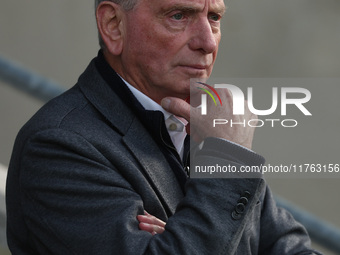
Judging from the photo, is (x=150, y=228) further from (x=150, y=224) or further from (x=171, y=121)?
(x=171, y=121)

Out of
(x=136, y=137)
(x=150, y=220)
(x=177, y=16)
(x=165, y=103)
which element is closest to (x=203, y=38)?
(x=177, y=16)

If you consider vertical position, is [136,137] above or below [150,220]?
above

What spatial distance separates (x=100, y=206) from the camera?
1794 mm

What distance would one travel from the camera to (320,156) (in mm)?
2736

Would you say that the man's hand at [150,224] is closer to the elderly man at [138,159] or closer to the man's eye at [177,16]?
the elderly man at [138,159]

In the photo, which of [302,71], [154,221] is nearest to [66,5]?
[302,71]

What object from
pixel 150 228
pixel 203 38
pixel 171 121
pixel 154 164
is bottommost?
pixel 150 228

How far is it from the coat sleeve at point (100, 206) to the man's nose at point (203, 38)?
0.34 meters

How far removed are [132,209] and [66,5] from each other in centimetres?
345

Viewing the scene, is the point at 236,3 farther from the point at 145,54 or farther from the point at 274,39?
the point at 145,54

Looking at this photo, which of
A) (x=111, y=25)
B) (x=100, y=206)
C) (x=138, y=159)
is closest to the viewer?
(x=100, y=206)

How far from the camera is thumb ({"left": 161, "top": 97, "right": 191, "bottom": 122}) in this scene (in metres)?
2.00

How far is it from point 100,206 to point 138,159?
0.75 ft

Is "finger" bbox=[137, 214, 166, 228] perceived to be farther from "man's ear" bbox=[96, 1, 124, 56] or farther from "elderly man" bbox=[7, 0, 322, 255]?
"man's ear" bbox=[96, 1, 124, 56]
